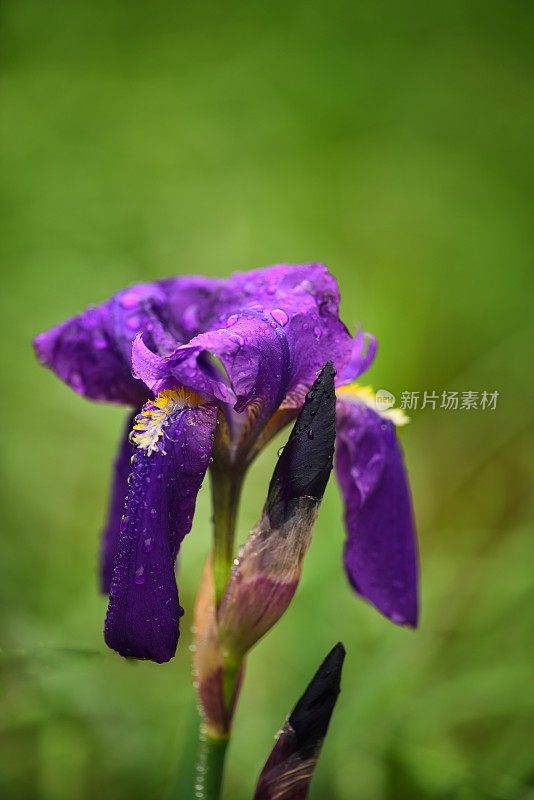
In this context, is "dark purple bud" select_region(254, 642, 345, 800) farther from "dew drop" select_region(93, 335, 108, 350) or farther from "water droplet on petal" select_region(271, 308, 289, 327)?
"dew drop" select_region(93, 335, 108, 350)

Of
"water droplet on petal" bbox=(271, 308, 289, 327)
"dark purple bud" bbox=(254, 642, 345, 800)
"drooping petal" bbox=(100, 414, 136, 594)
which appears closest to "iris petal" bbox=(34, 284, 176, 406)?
"drooping petal" bbox=(100, 414, 136, 594)

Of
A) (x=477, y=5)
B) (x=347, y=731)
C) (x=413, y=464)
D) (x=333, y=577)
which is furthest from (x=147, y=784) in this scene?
(x=477, y=5)

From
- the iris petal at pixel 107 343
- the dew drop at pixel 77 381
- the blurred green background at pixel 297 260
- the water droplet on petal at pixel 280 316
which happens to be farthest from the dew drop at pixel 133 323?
the blurred green background at pixel 297 260

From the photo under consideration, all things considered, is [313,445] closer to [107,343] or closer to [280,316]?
[280,316]

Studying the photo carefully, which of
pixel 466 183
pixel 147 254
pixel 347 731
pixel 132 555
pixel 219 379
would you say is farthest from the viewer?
pixel 466 183

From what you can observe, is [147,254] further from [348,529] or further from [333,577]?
[348,529]

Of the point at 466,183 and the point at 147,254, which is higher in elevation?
the point at 466,183

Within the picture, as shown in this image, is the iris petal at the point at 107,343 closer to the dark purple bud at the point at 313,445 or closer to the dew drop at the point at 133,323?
the dew drop at the point at 133,323

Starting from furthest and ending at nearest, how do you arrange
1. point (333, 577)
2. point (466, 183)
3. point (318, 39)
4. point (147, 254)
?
point (318, 39) → point (466, 183) → point (147, 254) → point (333, 577)

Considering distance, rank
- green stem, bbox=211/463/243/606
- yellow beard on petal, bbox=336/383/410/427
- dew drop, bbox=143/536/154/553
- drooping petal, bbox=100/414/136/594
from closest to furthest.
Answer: dew drop, bbox=143/536/154/553 < green stem, bbox=211/463/243/606 < yellow beard on petal, bbox=336/383/410/427 < drooping petal, bbox=100/414/136/594
